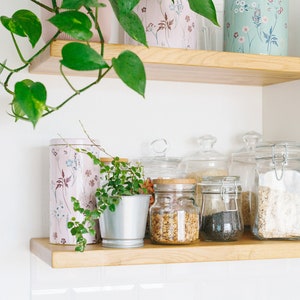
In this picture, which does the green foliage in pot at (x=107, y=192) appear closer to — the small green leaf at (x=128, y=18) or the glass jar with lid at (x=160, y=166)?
the glass jar with lid at (x=160, y=166)

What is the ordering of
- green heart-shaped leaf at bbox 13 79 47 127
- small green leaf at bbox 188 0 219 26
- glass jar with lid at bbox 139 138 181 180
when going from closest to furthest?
green heart-shaped leaf at bbox 13 79 47 127, small green leaf at bbox 188 0 219 26, glass jar with lid at bbox 139 138 181 180

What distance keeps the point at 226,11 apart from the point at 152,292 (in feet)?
2.25

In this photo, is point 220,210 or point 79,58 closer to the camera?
point 79,58

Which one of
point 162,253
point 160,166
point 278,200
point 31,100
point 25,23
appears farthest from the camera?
point 160,166

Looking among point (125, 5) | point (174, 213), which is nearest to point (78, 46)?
point (125, 5)

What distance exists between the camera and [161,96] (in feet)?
5.49

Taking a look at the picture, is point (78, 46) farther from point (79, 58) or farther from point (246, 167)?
point (246, 167)

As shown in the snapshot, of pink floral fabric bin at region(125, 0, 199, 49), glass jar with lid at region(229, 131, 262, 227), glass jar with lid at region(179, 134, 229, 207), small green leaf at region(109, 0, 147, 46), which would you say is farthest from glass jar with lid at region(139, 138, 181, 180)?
small green leaf at region(109, 0, 147, 46)

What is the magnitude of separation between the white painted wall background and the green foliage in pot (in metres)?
0.18

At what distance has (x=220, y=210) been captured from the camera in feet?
4.88

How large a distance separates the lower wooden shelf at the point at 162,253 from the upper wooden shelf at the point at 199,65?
1.22 ft

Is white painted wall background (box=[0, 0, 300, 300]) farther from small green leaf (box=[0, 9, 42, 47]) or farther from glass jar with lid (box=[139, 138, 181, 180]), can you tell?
small green leaf (box=[0, 9, 42, 47])

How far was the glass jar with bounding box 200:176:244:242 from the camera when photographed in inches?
57.9

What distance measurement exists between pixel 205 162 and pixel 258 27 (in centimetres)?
34
